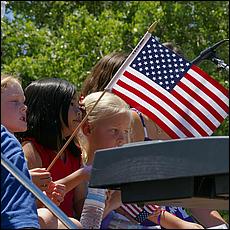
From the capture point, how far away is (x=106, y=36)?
1520 cm

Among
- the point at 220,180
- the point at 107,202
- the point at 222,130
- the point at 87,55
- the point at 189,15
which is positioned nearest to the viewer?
the point at 220,180

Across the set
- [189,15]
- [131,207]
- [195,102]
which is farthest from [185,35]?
[131,207]

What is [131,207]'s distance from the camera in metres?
3.92

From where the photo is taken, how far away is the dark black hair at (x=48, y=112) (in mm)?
4824

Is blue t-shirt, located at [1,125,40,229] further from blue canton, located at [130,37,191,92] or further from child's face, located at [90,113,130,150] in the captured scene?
blue canton, located at [130,37,191,92]

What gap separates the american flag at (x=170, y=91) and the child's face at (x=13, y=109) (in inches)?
34.2

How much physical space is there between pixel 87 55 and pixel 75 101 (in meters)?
10.2

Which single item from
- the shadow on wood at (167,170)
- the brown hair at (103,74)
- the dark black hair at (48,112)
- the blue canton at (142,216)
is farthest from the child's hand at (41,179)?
the brown hair at (103,74)

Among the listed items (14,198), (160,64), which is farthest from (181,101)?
(14,198)

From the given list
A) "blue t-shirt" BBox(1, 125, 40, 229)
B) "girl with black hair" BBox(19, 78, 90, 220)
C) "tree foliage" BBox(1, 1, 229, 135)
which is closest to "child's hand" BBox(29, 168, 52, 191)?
"girl with black hair" BBox(19, 78, 90, 220)

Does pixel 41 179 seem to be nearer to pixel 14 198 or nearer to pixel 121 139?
pixel 121 139

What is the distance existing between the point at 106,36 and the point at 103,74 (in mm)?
9974

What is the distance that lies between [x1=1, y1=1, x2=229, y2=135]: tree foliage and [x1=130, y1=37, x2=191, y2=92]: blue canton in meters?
8.92

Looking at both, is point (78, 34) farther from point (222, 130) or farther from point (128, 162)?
point (128, 162)
